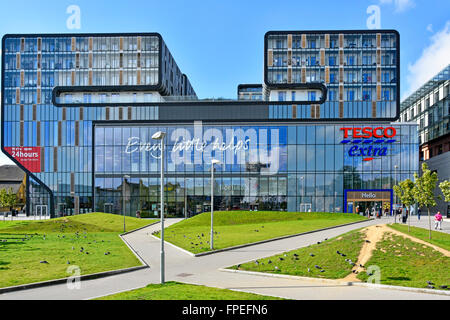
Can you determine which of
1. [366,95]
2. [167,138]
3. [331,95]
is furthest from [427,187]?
[167,138]

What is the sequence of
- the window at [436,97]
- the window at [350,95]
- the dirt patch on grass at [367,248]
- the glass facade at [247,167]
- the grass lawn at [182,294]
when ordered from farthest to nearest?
the window at [436,97] → the window at [350,95] → the glass facade at [247,167] → the dirt patch on grass at [367,248] → the grass lawn at [182,294]

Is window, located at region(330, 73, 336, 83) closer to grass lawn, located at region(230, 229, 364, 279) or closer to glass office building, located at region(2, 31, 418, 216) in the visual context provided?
glass office building, located at region(2, 31, 418, 216)

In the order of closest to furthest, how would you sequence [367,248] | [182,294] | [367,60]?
[182,294]
[367,248]
[367,60]

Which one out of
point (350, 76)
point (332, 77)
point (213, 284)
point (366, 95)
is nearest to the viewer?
point (213, 284)

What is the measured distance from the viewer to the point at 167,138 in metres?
63.2

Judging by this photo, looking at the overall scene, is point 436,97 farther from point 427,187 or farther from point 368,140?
point 427,187

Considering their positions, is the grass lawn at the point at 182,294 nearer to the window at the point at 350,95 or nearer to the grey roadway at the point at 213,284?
the grey roadway at the point at 213,284

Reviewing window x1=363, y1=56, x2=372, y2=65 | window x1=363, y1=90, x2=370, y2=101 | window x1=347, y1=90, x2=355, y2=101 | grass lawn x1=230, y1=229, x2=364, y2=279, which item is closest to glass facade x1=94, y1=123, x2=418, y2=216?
window x1=363, y1=90, x2=370, y2=101

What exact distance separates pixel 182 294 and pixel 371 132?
56.8m

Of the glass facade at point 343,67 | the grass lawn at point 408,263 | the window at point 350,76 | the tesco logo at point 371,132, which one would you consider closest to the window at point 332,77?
the glass facade at point 343,67

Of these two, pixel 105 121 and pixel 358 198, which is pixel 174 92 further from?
pixel 358 198

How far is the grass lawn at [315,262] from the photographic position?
653 inches

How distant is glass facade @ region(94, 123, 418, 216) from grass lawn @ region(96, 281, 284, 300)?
48.6 metres

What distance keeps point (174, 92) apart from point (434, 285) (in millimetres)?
72972
